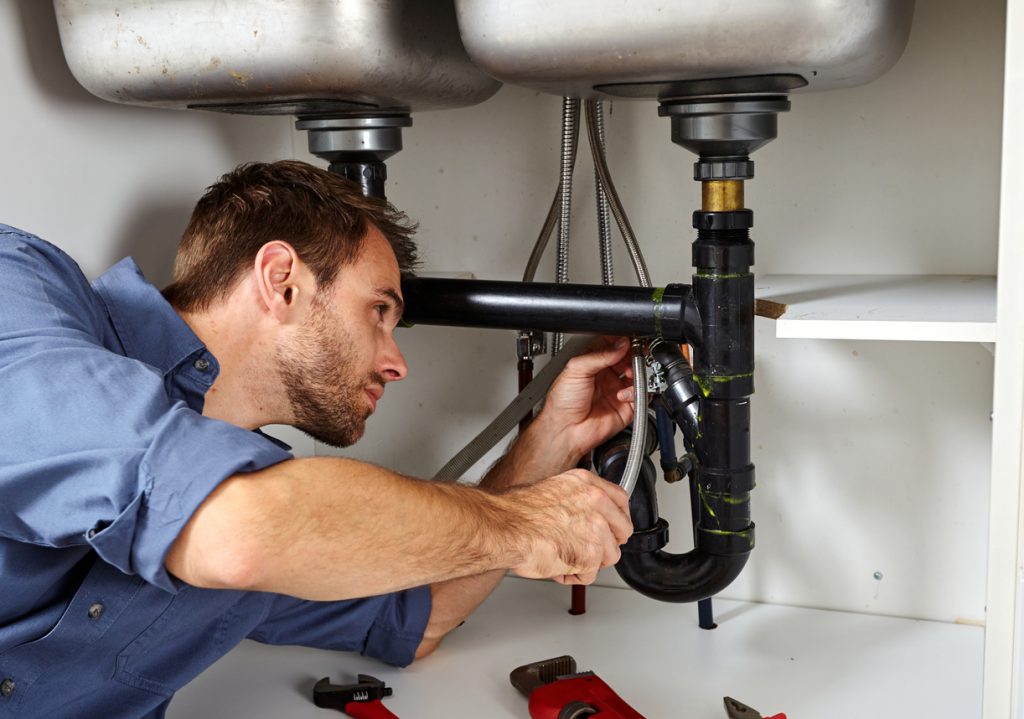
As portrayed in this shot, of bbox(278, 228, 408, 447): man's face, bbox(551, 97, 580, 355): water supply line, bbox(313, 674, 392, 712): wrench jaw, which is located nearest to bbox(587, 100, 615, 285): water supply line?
bbox(551, 97, 580, 355): water supply line

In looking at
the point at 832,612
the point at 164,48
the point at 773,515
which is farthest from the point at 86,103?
the point at 832,612

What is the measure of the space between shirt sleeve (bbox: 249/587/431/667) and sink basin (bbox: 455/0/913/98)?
1.91 ft

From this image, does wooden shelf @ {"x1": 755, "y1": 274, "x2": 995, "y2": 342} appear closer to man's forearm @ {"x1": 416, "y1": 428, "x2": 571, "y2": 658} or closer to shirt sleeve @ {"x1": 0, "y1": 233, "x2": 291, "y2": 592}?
man's forearm @ {"x1": 416, "y1": 428, "x2": 571, "y2": 658}

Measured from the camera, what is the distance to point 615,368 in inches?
45.6

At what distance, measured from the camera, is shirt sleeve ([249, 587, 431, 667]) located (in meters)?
1.16

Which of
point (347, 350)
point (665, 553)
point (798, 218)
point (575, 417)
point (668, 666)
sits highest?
point (798, 218)

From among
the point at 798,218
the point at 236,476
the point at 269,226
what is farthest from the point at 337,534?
the point at 798,218

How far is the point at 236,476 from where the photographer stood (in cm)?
68

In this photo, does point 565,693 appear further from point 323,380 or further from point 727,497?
point 323,380

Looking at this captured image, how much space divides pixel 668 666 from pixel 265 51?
0.74 m

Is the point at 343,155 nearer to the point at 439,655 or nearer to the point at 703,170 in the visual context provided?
the point at 703,170

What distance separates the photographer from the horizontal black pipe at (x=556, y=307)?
0.99 meters

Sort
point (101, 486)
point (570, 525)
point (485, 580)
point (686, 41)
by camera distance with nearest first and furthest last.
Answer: point (101, 486)
point (686, 41)
point (570, 525)
point (485, 580)

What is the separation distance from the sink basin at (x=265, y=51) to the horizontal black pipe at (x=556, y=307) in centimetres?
20
